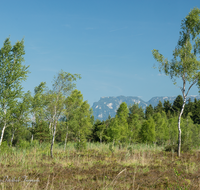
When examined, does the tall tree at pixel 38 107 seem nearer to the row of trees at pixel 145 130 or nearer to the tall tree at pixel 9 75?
the tall tree at pixel 9 75

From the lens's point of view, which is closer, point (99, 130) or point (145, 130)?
point (145, 130)

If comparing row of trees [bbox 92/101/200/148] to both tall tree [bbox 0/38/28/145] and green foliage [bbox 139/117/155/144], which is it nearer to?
green foliage [bbox 139/117/155/144]

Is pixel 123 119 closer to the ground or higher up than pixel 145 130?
higher up

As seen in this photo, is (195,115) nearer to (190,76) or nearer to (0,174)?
(190,76)

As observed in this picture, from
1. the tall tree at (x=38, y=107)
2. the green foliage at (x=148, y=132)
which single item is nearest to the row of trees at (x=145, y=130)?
the green foliage at (x=148, y=132)

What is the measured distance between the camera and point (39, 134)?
2997 cm

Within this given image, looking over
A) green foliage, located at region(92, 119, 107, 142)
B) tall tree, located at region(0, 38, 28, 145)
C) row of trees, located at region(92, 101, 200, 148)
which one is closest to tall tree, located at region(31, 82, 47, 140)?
tall tree, located at region(0, 38, 28, 145)

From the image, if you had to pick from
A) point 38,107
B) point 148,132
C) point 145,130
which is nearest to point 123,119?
point 145,130

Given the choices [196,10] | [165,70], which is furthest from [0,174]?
[196,10]

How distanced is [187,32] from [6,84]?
63.2ft

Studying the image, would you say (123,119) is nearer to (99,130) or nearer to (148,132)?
(148,132)

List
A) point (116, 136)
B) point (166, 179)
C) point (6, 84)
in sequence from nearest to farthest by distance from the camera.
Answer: point (166, 179), point (6, 84), point (116, 136)

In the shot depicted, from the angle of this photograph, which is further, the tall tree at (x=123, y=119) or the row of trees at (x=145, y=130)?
the tall tree at (x=123, y=119)

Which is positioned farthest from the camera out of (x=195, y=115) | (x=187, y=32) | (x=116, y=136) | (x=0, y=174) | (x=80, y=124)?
(x=195, y=115)
